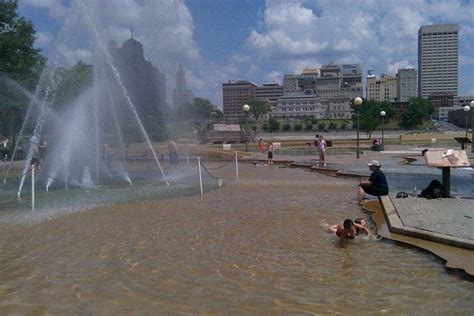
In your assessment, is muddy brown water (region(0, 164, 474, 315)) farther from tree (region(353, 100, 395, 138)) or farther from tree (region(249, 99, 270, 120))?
tree (region(249, 99, 270, 120))

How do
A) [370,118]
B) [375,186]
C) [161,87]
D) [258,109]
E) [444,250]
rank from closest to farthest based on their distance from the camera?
1. [444,250]
2. [375,186]
3. [161,87]
4. [370,118]
5. [258,109]

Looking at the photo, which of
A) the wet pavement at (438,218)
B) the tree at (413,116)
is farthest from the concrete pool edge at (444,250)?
the tree at (413,116)

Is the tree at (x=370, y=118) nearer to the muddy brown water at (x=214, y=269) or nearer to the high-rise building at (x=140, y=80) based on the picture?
the high-rise building at (x=140, y=80)

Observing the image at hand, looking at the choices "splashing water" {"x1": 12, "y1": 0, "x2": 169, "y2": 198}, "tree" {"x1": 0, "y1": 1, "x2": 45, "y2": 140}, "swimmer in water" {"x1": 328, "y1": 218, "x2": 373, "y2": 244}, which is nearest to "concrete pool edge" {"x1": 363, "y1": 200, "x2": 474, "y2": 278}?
"swimmer in water" {"x1": 328, "y1": 218, "x2": 373, "y2": 244}

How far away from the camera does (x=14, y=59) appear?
29906 millimetres

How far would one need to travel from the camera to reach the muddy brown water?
5043 mm

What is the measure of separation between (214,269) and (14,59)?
2816cm

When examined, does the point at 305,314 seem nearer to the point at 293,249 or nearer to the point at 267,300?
the point at 267,300

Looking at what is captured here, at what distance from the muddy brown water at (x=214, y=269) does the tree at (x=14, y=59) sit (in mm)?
22525

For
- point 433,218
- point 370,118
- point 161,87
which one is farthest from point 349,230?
point 370,118

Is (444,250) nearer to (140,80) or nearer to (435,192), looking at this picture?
(435,192)

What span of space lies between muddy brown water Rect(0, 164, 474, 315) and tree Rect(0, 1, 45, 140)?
2253 cm

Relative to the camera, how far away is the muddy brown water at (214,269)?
5.04 m

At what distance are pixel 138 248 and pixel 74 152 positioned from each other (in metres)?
14.8
